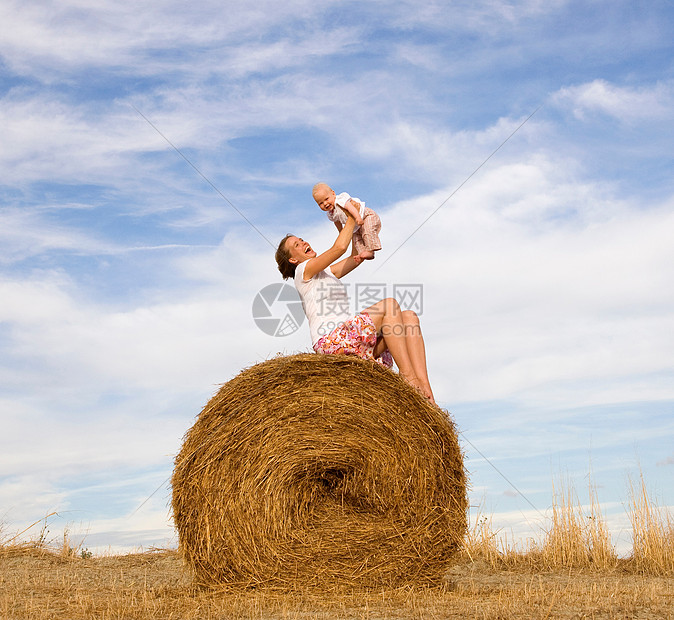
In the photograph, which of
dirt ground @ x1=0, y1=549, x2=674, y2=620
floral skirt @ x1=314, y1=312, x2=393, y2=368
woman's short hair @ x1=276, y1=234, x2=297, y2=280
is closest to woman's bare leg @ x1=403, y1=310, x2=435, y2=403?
floral skirt @ x1=314, y1=312, x2=393, y2=368

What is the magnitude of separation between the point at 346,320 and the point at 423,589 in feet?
6.54

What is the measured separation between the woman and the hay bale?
233 mm

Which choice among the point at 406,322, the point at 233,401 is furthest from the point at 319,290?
the point at 233,401

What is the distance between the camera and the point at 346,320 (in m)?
5.37

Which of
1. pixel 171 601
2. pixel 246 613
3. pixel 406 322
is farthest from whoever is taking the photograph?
pixel 406 322

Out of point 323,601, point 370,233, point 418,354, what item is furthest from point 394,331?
point 323,601

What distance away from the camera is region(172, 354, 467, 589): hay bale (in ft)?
16.5

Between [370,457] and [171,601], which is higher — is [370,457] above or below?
above

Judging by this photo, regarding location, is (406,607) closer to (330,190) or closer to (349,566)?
(349,566)

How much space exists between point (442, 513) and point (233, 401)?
5.52 ft

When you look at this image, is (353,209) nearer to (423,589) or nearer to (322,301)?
(322,301)

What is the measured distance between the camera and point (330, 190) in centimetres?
567

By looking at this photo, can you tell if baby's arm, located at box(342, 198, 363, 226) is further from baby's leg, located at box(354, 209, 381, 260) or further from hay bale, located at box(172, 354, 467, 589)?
hay bale, located at box(172, 354, 467, 589)

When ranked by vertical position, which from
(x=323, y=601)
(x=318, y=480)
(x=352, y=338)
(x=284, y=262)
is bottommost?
(x=323, y=601)
